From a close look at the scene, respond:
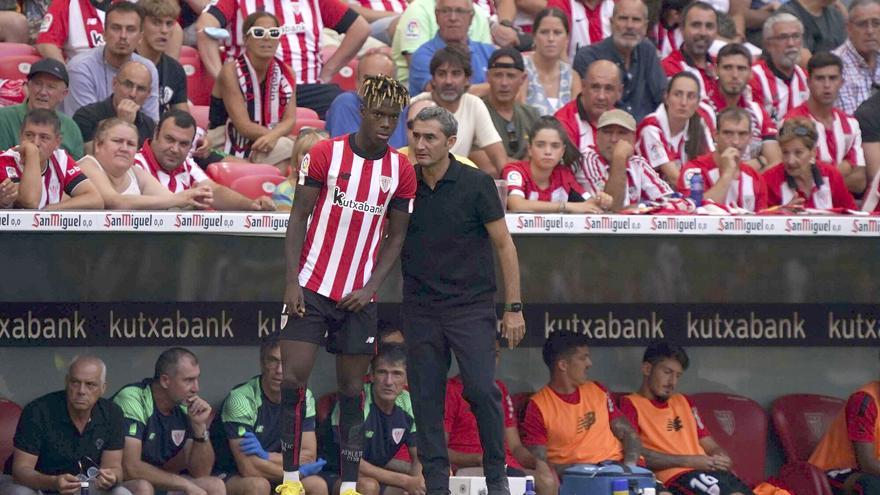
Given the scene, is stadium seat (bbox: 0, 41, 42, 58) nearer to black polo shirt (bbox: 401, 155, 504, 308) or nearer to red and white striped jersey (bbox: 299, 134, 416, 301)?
red and white striped jersey (bbox: 299, 134, 416, 301)

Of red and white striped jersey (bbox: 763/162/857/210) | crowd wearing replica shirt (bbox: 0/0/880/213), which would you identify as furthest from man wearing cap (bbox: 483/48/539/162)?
red and white striped jersey (bbox: 763/162/857/210)

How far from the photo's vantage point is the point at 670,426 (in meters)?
9.54

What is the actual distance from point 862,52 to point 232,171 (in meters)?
4.98

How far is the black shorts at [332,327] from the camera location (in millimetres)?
6957

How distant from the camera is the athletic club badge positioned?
696 cm

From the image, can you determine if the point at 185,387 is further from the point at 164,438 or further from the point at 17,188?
the point at 17,188

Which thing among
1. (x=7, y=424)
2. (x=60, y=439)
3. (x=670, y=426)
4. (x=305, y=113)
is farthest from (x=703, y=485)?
(x=7, y=424)

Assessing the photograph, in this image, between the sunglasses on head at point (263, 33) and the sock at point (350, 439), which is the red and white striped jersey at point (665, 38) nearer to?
the sunglasses on head at point (263, 33)

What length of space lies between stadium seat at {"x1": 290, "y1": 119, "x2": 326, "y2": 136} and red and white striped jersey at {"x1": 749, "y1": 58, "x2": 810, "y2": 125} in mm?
3068

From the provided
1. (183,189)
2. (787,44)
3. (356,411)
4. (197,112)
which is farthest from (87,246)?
(787,44)

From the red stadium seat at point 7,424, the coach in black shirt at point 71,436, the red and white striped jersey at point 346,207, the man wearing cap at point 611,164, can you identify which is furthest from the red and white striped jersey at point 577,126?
the red stadium seat at point 7,424

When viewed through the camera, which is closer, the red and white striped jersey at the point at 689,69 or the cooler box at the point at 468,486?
the cooler box at the point at 468,486

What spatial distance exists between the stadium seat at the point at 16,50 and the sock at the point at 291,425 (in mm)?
3914

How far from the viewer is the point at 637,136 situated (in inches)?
390
